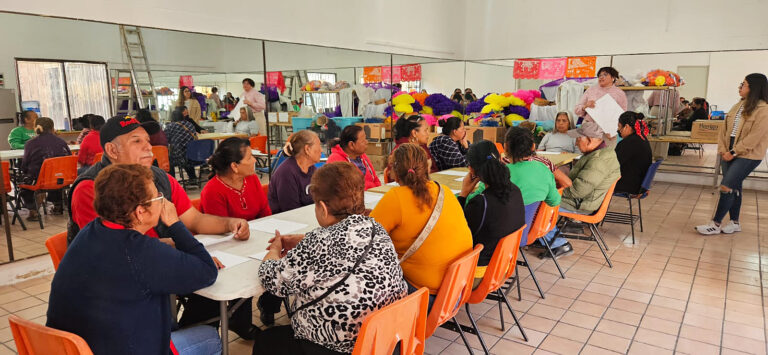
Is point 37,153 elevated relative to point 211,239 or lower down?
elevated

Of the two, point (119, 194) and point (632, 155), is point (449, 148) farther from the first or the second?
point (119, 194)

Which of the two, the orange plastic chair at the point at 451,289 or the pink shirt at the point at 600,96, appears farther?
the pink shirt at the point at 600,96

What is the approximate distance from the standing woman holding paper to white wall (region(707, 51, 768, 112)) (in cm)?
219

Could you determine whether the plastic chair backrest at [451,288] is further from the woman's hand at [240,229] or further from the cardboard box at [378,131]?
the cardboard box at [378,131]

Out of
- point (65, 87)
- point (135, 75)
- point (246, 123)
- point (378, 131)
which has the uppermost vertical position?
point (135, 75)

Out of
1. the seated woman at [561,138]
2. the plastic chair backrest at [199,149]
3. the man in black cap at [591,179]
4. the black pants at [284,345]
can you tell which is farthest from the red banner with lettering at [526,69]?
the black pants at [284,345]

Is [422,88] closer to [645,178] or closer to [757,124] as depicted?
[645,178]

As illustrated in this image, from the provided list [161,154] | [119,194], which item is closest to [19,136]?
[161,154]

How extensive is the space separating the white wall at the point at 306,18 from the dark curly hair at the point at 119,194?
2860mm

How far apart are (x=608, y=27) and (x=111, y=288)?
7.70 m

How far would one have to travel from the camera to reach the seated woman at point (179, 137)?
5.42 metres

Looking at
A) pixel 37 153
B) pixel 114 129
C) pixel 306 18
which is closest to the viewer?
pixel 114 129

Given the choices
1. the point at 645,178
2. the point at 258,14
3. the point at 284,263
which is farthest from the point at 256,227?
the point at 645,178

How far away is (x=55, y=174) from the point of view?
527 cm
